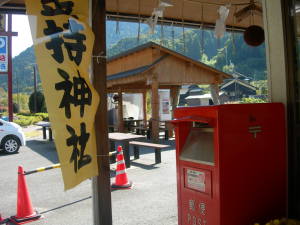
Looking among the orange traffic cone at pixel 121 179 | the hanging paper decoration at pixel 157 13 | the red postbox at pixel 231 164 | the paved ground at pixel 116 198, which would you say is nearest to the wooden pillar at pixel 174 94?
the paved ground at pixel 116 198

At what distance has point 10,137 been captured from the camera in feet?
41.9

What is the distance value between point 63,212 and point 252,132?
4082 mm

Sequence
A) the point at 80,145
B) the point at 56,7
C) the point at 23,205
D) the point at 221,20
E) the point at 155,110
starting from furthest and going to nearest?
the point at 155,110 → the point at 23,205 → the point at 221,20 → the point at 80,145 → the point at 56,7

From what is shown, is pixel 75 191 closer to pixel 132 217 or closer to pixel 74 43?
pixel 132 217

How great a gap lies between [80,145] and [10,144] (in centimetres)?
1136

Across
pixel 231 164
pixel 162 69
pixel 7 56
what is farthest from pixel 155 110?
pixel 231 164

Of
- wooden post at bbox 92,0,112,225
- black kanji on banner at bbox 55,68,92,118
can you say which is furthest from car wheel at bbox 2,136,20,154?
black kanji on banner at bbox 55,68,92,118

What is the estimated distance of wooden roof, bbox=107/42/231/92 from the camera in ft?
44.7

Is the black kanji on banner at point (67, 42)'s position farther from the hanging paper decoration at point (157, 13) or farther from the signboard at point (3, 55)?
the signboard at point (3, 55)

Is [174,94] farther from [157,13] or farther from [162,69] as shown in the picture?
[157,13]

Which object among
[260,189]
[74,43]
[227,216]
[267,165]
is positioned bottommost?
[227,216]

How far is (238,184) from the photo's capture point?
2.44m

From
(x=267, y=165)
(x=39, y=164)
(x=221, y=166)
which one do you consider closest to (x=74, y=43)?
(x=221, y=166)

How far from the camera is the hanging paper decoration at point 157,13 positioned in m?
3.70
